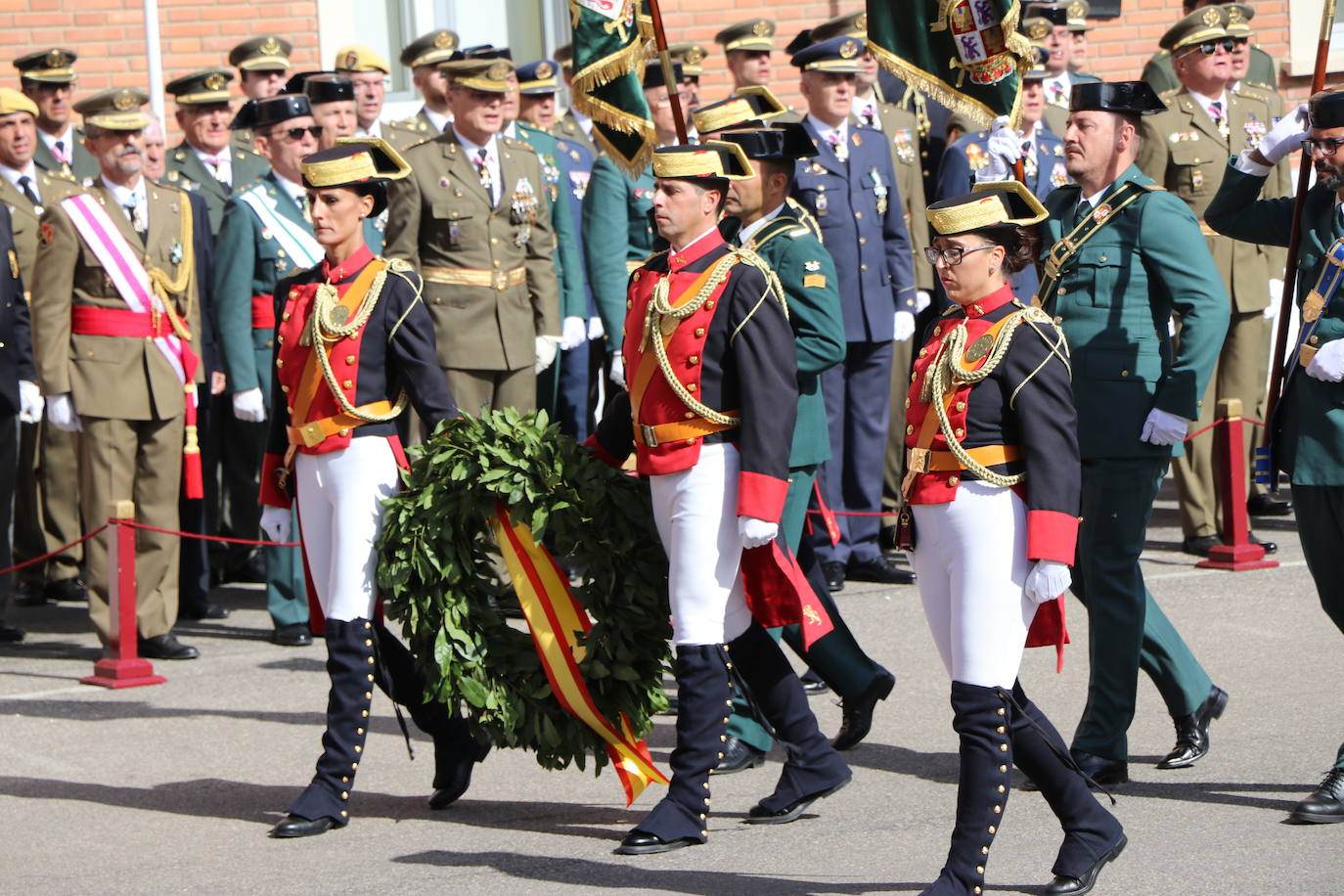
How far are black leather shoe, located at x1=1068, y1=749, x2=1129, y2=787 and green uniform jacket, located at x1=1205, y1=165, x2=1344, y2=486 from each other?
3.41ft

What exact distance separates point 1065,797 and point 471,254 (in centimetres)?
480

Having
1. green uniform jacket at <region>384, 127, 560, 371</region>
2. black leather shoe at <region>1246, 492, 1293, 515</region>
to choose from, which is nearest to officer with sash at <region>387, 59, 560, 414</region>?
green uniform jacket at <region>384, 127, 560, 371</region>

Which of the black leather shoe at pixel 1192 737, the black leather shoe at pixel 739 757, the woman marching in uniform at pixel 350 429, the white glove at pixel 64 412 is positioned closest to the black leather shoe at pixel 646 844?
the woman marching in uniform at pixel 350 429

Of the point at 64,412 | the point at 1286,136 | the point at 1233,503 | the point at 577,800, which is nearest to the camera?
the point at 1286,136

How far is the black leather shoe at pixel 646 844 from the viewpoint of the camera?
19.2ft

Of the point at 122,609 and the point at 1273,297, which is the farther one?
the point at 1273,297

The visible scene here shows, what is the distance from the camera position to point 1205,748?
6719mm

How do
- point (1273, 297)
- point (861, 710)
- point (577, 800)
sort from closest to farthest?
1. point (577, 800)
2. point (861, 710)
3. point (1273, 297)

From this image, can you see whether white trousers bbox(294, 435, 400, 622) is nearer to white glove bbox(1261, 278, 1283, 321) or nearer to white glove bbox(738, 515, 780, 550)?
white glove bbox(738, 515, 780, 550)

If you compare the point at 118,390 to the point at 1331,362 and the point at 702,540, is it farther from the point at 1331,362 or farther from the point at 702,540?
the point at 1331,362

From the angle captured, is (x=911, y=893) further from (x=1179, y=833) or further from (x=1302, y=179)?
(x=1302, y=179)

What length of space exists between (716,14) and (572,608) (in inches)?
339

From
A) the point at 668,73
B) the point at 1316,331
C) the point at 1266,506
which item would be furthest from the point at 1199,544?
the point at 668,73

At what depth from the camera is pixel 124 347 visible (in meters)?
8.91
